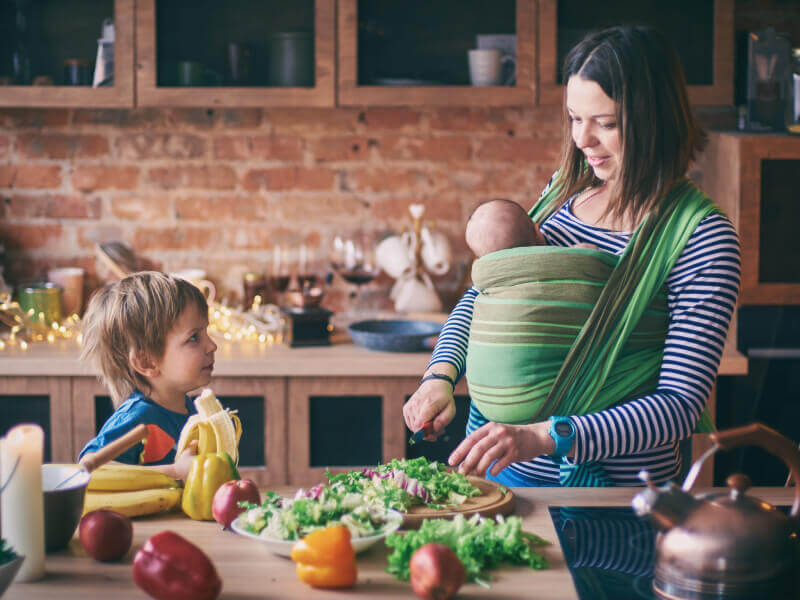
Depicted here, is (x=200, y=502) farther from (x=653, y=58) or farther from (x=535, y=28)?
(x=535, y=28)

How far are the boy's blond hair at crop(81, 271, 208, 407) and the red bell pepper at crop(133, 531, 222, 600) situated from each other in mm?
831

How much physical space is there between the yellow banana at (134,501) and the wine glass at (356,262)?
1.80 meters

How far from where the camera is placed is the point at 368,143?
11.0 feet

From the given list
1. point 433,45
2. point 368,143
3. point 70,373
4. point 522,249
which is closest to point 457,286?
point 368,143

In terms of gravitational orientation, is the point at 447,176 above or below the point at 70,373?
above

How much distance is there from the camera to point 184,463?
4.75 feet

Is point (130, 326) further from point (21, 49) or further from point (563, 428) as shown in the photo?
point (21, 49)

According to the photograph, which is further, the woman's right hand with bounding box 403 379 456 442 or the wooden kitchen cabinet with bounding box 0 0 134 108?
the wooden kitchen cabinet with bounding box 0 0 134 108

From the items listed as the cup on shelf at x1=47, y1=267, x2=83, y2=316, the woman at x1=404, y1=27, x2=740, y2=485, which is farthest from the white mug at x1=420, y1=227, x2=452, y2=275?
the woman at x1=404, y1=27, x2=740, y2=485

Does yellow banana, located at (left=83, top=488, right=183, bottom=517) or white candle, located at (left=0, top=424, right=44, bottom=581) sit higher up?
white candle, located at (left=0, top=424, right=44, bottom=581)

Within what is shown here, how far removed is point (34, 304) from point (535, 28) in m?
1.87

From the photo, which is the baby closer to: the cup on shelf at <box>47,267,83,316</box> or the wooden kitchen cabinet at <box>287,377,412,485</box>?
the wooden kitchen cabinet at <box>287,377,412,485</box>

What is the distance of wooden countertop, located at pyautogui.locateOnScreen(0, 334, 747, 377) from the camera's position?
277 cm

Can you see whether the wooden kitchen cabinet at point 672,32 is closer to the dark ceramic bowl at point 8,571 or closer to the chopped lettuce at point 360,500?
the chopped lettuce at point 360,500
